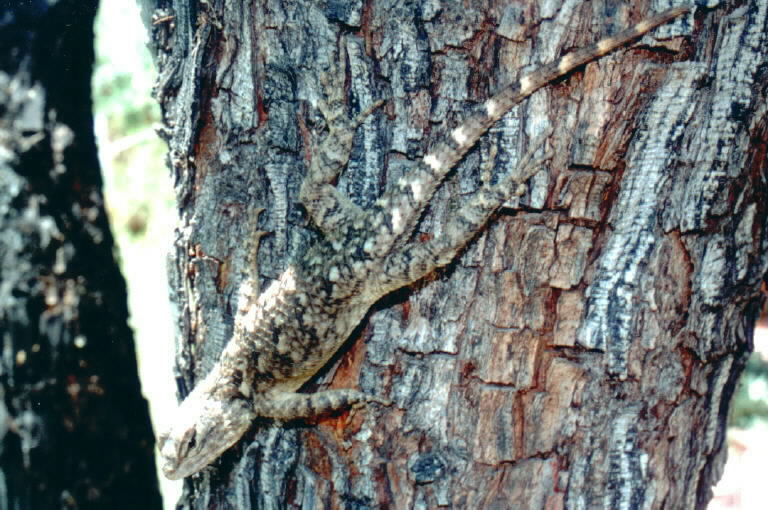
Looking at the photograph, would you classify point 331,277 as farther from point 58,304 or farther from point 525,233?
point 58,304

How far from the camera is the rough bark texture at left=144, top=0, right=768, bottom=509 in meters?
2.05

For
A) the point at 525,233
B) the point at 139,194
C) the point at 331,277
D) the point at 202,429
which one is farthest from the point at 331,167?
the point at 139,194

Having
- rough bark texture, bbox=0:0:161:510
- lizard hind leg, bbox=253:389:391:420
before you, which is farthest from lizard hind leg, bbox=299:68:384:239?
rough bark texture, bbox=0:0:161:510

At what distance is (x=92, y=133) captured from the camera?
4.00m

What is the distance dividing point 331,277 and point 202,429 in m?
0.86

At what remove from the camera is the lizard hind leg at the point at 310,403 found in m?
2.29

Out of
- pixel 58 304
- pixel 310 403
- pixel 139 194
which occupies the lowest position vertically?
pixel 310 403

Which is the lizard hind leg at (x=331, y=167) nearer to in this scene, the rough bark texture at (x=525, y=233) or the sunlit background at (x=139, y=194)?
the rough bark texture at (x=525, y=233)

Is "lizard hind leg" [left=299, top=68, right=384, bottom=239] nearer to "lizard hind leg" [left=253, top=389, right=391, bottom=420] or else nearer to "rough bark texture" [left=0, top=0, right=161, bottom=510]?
"lizard hind leg" [left=253, top=389, right=391, bottom=420]

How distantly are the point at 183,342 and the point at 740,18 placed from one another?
218cm

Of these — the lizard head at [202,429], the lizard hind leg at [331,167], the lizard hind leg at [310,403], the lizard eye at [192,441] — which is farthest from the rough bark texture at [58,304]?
the lizard hind leg at [331,167]

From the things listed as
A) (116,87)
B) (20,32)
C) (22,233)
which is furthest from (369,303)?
(116,87)

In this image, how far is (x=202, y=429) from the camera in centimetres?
279

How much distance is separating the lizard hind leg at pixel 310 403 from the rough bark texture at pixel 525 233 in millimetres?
46
